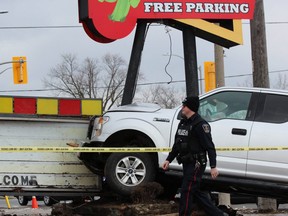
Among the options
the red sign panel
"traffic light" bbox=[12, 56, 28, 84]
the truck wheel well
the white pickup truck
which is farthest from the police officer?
"traffic light" bbox=[12, 56, 28, 84]

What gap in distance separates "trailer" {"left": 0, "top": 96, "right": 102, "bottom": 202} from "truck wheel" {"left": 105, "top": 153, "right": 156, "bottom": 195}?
81 cm

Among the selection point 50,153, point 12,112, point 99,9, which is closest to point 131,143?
point 50,153

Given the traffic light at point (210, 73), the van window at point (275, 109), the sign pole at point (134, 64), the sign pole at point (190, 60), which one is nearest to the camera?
the van window at point (275, 109)

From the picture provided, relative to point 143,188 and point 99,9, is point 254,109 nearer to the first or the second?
point 143,188

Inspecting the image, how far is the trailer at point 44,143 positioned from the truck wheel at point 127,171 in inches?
31.8

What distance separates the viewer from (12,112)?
29.1ft

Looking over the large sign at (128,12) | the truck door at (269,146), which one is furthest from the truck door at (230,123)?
the large sign at (128,12)

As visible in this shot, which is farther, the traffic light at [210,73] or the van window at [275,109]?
the traffic light at [210,73]

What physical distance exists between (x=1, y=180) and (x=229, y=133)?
3.49 metres

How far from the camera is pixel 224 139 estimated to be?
28.2 ft

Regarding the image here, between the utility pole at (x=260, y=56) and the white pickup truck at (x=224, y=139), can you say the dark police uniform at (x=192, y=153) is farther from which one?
the utility pole at (x=260, y=56)

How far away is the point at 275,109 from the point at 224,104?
761 millimetres

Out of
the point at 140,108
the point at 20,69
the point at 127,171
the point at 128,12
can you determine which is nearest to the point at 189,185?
the point at 127,171

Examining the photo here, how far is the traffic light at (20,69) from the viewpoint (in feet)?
86.4
